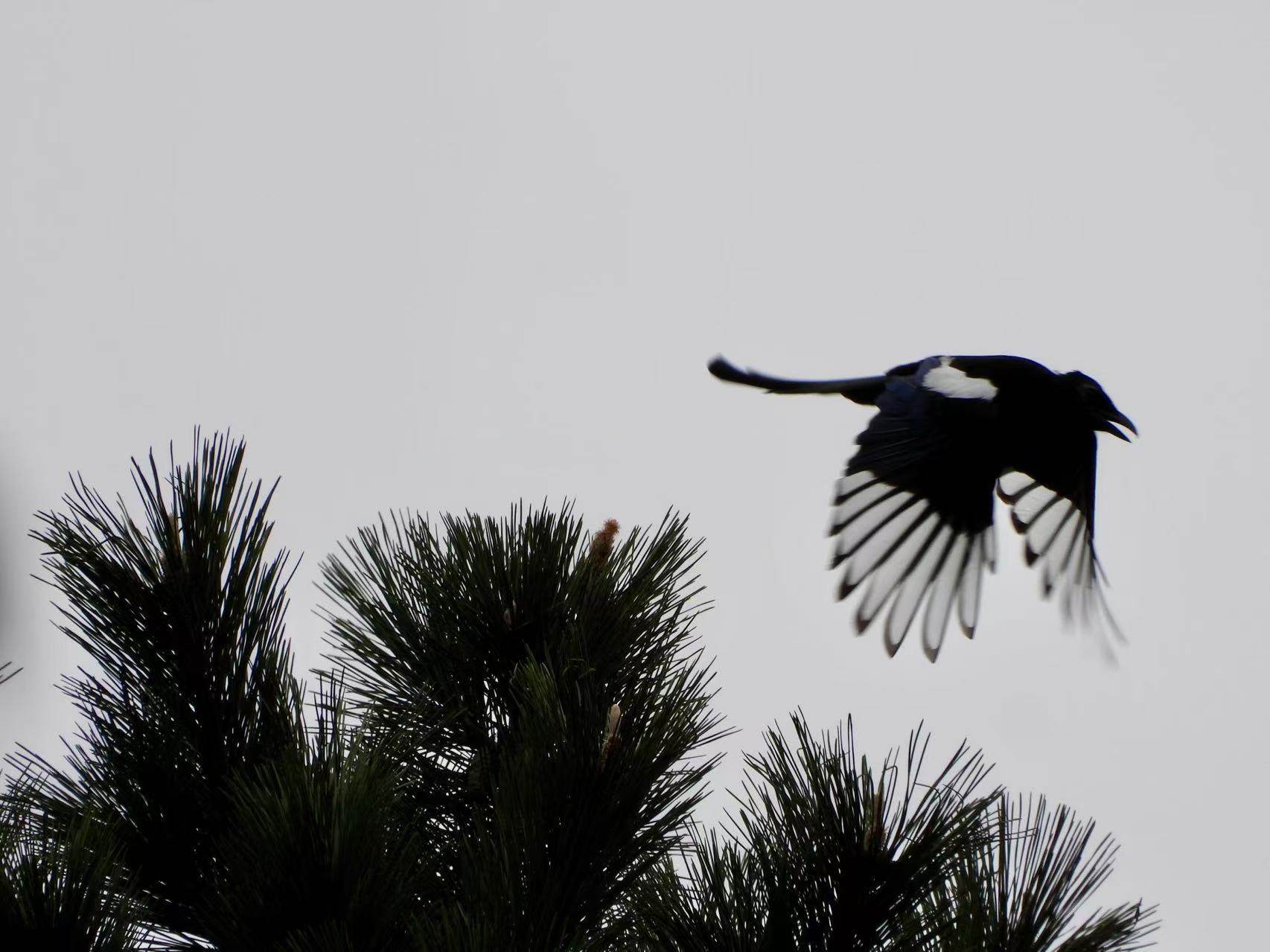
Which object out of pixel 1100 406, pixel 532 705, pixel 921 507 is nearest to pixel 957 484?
pixel 921 507

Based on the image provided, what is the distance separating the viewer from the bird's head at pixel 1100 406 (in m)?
2.36

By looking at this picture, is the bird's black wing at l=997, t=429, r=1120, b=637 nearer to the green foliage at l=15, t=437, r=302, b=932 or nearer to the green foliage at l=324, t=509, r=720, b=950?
the green foliage at l=324, t=509, r=720, b=950

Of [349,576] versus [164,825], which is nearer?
[164,825]

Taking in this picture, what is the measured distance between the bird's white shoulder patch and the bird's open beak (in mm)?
222

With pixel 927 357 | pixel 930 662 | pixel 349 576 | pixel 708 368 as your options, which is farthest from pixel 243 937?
pixel 927 357

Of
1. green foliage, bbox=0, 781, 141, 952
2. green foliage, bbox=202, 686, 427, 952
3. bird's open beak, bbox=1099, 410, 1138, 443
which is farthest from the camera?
bird's open beak, bbox=1099, 410, 1138, 443

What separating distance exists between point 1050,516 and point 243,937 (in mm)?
2000

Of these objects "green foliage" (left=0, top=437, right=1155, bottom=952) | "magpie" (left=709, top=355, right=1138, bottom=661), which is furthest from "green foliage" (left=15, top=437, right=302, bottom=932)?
"magpie" (left=709, top=355, right=1138, bottom=661)

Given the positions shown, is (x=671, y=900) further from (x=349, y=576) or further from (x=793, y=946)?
(x=349, y=576)

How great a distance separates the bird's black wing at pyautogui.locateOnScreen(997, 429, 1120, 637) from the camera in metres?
2.41

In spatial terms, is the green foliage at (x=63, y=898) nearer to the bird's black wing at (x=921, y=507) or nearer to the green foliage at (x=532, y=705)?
the green foliage at (x=532, y=705)

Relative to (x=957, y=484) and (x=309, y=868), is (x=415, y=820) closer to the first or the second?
(x=309, y=868)

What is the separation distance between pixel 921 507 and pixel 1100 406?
0.41 m

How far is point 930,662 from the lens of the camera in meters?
2.24
